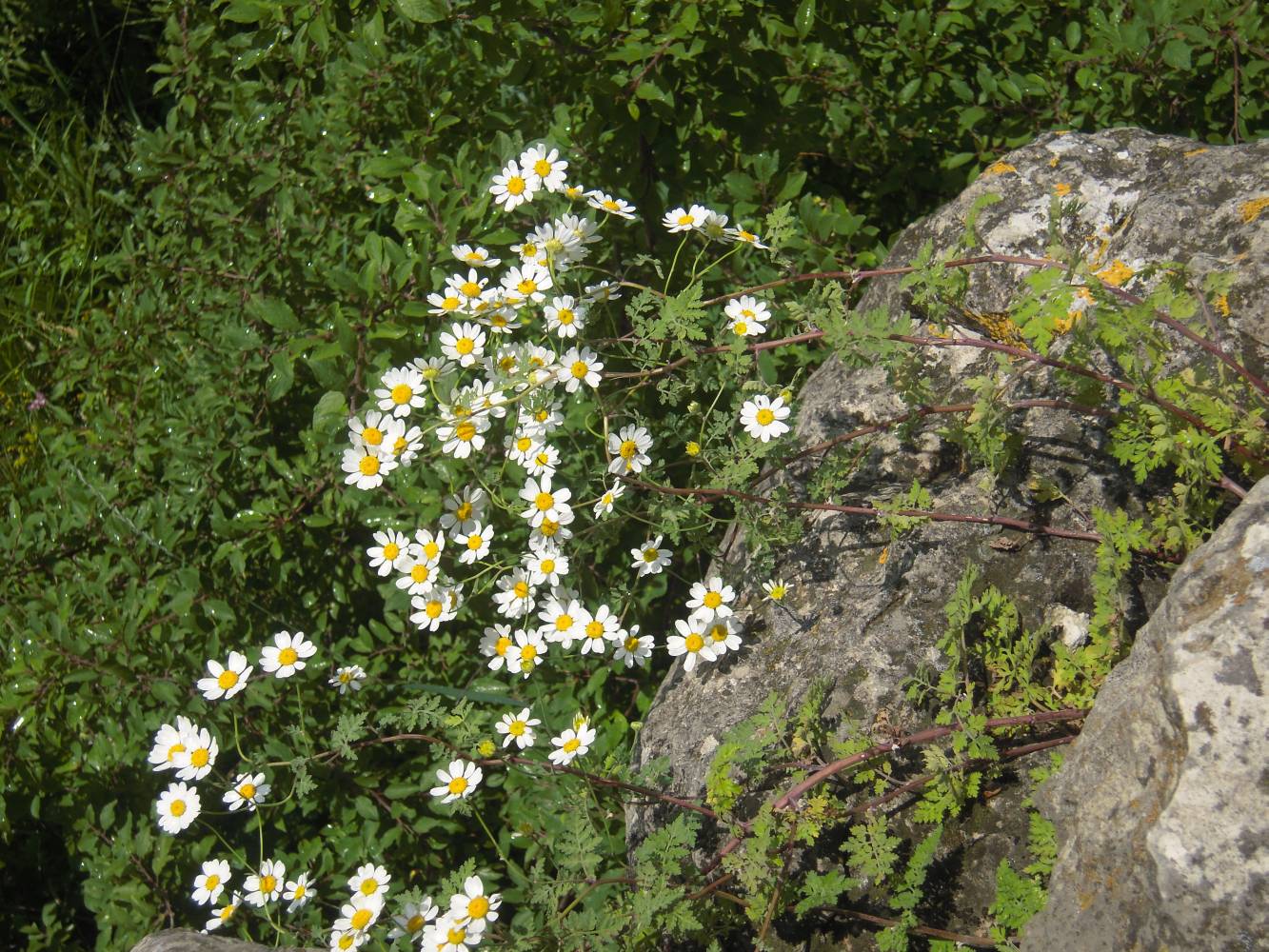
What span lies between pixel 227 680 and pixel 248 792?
29 cm

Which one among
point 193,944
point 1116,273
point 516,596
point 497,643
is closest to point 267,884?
point 193,944

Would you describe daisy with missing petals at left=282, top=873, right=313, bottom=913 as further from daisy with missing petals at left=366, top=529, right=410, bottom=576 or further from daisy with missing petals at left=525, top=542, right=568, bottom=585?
daisy with missing petals at left=525, top=542, right=568, bottom=585

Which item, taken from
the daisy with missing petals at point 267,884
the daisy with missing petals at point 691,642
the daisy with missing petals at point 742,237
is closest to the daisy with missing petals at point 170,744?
the daisy with missing petals at point 267,884

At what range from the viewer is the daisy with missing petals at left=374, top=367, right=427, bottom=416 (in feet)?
7.88

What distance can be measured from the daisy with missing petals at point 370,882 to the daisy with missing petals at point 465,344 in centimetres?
116

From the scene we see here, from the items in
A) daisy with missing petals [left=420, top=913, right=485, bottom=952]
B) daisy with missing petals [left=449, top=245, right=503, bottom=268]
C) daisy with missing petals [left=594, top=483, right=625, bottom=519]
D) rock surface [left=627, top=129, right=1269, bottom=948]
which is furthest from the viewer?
daisy with missing petals [left=449, top=245, right=503, bottom=268]

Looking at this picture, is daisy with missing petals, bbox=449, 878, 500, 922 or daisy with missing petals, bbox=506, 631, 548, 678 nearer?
daisy with missing petals, bbox=449, 878, 500, 922

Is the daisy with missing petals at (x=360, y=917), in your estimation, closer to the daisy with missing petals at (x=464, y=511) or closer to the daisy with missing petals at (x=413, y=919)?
the daisy with missing petals at (x=413, y=919)

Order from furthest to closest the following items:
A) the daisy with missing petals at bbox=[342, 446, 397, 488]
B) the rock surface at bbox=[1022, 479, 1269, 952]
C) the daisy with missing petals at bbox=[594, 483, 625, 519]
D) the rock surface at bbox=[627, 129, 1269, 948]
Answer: the daisy with missing petals at bbox=[342, 446, 397, 488] < the daisy with missing petals at bbox=[594, 483, 625, 519] < the rock surface at bbox=[627, 129, 1269, 948] < the rock surface at bbox=[1022, 479, 1269, 952]

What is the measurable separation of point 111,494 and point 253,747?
840mm

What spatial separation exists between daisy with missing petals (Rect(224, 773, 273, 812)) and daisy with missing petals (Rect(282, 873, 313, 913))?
0.21 m

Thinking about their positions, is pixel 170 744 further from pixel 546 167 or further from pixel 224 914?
pixel 546 167

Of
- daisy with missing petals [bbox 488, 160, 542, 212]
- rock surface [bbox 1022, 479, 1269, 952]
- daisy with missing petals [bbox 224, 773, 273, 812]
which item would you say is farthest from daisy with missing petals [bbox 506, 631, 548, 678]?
rock surface [bbox 1022, 479, 1269, 952]

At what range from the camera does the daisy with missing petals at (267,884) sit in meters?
Result: 2.45
